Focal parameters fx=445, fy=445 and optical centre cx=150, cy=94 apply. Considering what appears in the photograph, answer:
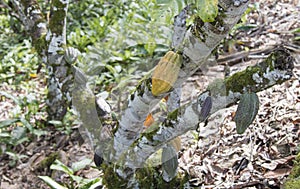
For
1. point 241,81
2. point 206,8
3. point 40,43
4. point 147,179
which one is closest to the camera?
point 206,8

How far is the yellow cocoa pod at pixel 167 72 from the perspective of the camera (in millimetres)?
1600

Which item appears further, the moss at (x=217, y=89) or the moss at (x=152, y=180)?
the moss at (x=152, y=180)

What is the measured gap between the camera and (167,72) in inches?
63.7

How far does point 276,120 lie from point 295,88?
41cm

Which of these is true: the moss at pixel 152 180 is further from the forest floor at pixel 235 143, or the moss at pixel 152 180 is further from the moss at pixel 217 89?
the moss at pixel 217 89

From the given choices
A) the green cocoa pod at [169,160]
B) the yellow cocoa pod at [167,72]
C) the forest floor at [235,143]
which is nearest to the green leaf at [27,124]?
the forest floor at [235,143]

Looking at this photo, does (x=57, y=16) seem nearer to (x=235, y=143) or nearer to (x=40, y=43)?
(x=40, y=43)

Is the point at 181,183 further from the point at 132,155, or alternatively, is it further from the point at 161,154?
the point at 132,155

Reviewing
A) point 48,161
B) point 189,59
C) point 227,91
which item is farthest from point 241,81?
point 48,161

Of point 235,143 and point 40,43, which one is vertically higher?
point 40,43

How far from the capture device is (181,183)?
7.52 feet

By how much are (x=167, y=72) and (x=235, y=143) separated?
1226 mm

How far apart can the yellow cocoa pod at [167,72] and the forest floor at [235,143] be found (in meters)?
0.88

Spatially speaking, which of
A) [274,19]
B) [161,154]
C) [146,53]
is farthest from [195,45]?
[274,19]
